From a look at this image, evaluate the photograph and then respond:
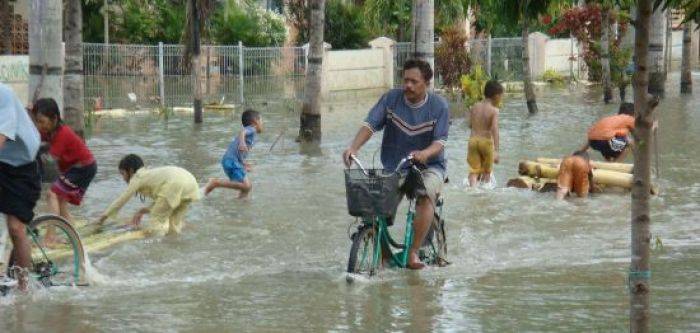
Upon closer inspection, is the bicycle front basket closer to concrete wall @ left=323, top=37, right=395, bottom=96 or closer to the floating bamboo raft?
the floating bamboo raft

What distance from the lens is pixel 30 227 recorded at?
8352 millimetres

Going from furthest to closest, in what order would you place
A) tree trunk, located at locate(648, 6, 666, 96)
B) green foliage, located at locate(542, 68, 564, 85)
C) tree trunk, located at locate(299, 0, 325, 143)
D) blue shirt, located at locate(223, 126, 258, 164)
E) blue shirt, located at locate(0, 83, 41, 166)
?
green foliage, located at locate(542, 68, 564, 85)
tree trunk, located at locate(648, 6, 666, 96)
tree trunk, located at locate(299, 0, 325, 143)
blue shirt, located at locate(223, 126, 258, 164)
blue shirt, located at locate(0, 83, 41, 166)

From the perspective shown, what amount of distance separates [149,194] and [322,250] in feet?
5.51

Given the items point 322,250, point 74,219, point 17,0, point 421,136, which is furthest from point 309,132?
point 17,0

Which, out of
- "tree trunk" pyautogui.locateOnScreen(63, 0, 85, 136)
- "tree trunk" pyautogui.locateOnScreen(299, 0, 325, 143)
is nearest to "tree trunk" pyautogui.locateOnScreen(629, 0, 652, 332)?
"tree trunk" pyautogui.locateOnScreen(63, 0, 85, 136)

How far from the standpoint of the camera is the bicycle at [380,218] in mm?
8531

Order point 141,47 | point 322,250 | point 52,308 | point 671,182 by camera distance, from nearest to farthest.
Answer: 1. point 52,308
2. point 322,250
3. point 671,182
4. point 141,47

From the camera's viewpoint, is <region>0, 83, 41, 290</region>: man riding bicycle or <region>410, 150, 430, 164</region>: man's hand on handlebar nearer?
<region>0, 83, 41, 290</region>: man riding bicycle

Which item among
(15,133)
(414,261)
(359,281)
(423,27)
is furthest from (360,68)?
(15,133)

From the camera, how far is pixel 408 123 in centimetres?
926

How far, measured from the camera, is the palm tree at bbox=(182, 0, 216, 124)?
931 inches

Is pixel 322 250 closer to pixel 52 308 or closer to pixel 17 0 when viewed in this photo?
pixel 52 308

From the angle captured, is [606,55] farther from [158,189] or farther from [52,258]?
[52,258]

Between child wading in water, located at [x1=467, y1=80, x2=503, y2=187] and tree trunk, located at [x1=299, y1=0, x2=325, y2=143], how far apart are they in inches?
201
